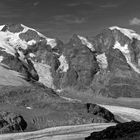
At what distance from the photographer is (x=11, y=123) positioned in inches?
4380

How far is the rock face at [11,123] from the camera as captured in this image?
354 ft

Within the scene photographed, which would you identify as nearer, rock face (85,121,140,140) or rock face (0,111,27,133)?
rock face (85,121,140,140)

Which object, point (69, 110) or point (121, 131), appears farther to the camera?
point (69, 110)

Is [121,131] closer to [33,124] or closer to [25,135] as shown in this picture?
[25,135]

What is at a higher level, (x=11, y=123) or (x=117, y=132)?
(x=117, y=132)

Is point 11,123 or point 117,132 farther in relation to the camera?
point 11,123

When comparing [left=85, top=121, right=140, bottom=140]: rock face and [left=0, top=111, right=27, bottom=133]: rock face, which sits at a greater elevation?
[left=85, top=121, right=140, bottom=140]: rock face

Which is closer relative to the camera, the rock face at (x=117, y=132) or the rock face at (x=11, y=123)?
the rock face at (x=117, y=132)

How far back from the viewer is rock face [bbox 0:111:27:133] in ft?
354

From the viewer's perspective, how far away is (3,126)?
4289 inches

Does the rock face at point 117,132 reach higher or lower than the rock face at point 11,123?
higher

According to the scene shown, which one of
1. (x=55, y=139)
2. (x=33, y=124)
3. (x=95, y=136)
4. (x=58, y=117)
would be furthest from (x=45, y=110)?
(x=95, y=136)

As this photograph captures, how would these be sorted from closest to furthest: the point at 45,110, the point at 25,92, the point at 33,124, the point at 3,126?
1. the point at 3,126
2. the point at 33,124
3. the point at 45,110
4. the point at 25,92

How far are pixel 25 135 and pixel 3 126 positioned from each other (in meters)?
21.4
